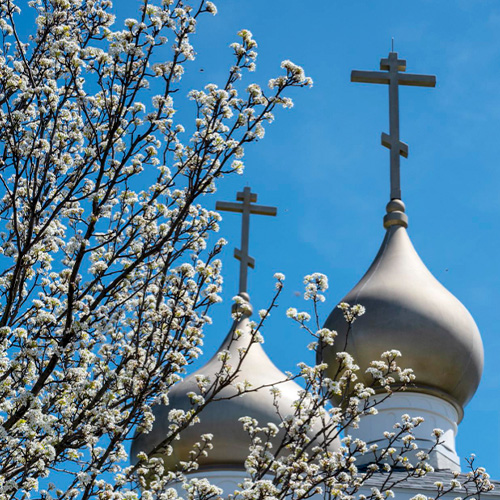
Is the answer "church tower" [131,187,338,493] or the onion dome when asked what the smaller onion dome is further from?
the onion dome

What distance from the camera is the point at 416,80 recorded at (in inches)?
850

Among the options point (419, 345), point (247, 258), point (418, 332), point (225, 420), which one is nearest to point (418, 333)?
point (418, 332)

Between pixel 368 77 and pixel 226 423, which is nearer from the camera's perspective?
pixel 226 423

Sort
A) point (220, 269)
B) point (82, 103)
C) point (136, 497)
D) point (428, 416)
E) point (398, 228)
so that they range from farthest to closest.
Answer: point (398, 228) → point (428, 416) → point (220, 269) → point (82, 103) → point (136, 497)

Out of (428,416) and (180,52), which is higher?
(428,416)

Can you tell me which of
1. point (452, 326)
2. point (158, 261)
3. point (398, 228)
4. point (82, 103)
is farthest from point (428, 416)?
point (82, 103)

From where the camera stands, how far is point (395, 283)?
1838 centimetres

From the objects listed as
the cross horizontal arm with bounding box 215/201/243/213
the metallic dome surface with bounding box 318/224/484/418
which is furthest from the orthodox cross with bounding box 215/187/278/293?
the metallic dome surface with bounding box 318/224/484/418

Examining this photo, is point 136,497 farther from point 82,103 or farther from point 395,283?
point 395,283

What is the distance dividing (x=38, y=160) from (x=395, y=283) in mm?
12433

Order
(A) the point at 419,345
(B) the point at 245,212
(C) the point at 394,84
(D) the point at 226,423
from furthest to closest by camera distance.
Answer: (B) the point at 245,212 < (C) the point at 394,84 < (D) the point at 226,423 < (A) the point at 419,345

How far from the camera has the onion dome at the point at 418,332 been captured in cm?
1764

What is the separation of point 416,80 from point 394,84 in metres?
0.47

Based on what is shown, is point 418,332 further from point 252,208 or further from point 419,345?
point 252,208
